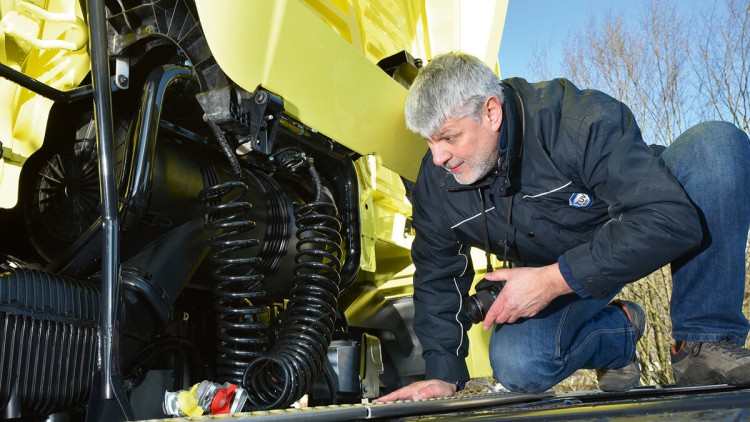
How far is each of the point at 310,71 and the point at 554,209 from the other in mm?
907

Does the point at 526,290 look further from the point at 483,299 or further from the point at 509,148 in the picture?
the point at 509,148

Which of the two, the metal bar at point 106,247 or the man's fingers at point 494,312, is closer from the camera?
the metal bar at point 106,247

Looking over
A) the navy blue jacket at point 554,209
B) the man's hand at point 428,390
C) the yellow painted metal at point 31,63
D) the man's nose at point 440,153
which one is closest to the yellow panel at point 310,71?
the man's nose at point 440,153

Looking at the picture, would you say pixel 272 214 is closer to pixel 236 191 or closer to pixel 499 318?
pixel 236 191

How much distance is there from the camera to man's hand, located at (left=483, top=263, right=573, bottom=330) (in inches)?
79.6

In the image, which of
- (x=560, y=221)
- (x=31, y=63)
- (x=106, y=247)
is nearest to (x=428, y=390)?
(x=560, y=221)

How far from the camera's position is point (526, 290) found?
2.05 m

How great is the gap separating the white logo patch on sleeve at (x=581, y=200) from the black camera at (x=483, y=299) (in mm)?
344

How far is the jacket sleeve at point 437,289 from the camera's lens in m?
2.36

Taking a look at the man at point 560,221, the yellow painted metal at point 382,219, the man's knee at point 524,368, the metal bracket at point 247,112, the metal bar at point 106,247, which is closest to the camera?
the metal bar at point 106,247

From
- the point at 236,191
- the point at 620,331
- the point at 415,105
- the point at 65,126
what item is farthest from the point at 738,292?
the point at 65,126

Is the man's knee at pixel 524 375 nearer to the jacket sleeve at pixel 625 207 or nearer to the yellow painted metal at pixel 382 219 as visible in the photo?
the jacket sleeve at pixel 625 207

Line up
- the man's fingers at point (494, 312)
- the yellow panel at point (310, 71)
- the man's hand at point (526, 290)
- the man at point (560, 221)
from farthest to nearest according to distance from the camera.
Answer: the man's fingers at point (494, 312)
the man's hand at point (526, 290)
the man at point (560, 221)
the yellow panel at point (310, 71)

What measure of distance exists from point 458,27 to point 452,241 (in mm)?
1358
